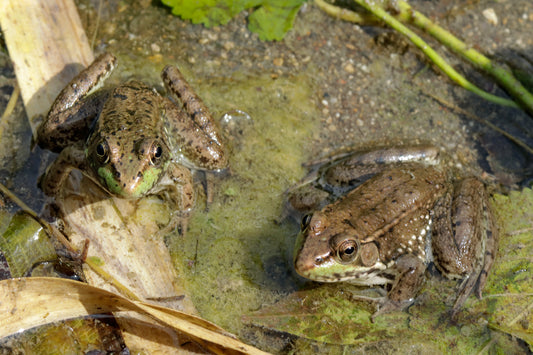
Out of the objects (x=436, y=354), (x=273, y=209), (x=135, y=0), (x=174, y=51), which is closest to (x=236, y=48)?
(x=174, y=51)

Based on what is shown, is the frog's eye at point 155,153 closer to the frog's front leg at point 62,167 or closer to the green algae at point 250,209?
the frog's front leg at point 62,167

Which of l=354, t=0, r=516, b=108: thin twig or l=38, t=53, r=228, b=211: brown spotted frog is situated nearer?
l=38, t=53, r=228, b=211: brown spotted frog

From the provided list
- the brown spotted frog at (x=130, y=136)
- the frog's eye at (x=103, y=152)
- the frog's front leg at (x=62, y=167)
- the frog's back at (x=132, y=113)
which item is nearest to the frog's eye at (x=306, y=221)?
the brown spotted frog at (x=130, y=136)

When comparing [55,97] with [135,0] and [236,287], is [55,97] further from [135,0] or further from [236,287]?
[236,287]

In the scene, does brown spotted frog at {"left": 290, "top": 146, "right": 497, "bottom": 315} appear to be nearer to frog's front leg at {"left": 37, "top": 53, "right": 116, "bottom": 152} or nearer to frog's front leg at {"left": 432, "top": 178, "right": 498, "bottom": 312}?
frog's front leg at {"left": 432, "top": 178, "right": 498, "bottom": 312}

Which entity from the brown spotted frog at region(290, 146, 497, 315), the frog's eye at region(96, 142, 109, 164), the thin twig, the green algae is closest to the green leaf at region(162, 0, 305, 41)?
the green algae
